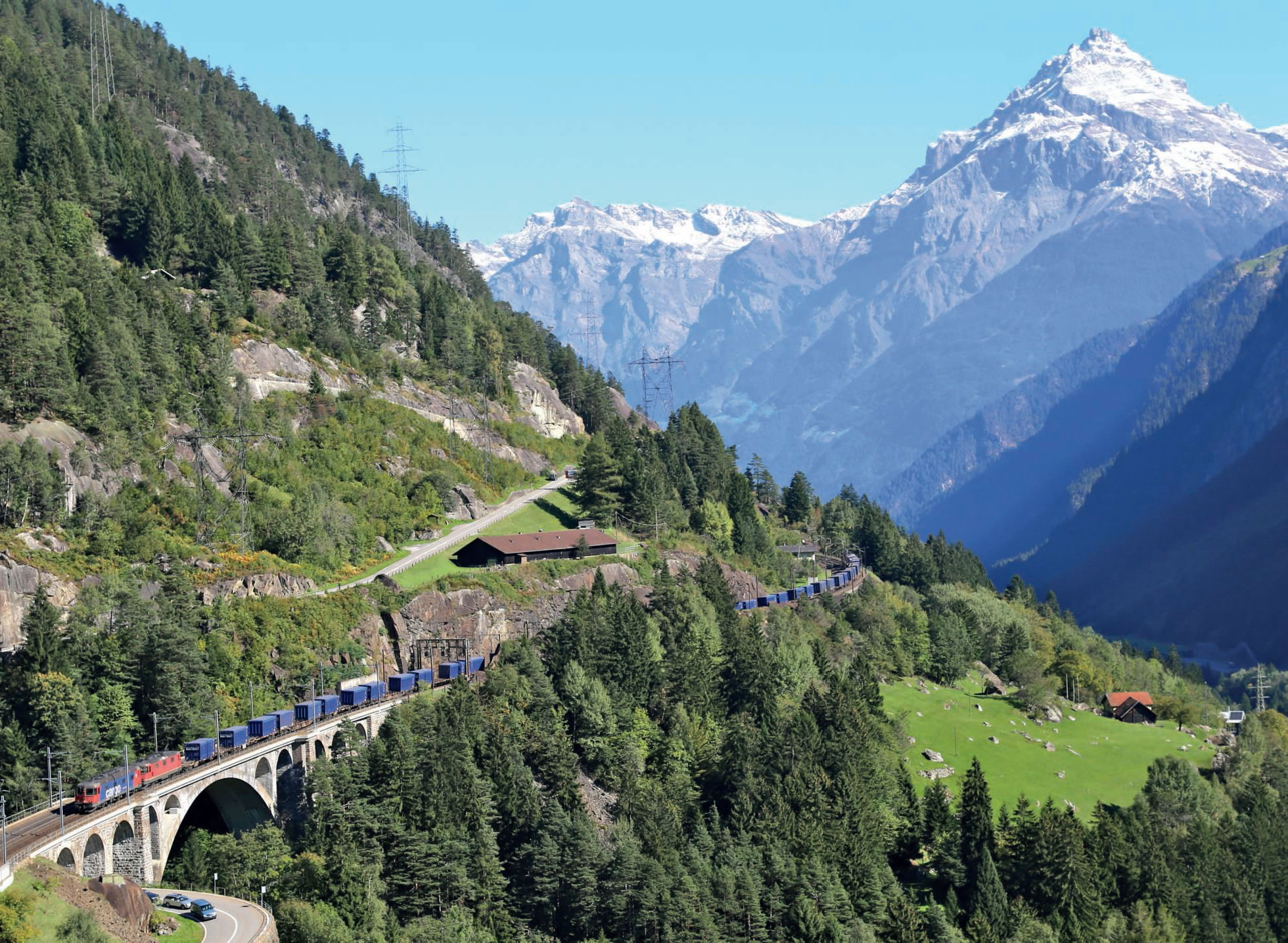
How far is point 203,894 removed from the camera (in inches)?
3339

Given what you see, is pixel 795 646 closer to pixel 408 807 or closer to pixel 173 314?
pixel 408 807

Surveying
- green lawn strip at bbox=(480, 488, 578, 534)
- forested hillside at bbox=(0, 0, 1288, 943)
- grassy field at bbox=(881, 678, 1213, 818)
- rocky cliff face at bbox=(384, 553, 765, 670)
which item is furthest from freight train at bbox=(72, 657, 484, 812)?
grassy field at bbox=(881, 678, 1213, 818)

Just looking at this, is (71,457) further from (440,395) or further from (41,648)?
(440,395)

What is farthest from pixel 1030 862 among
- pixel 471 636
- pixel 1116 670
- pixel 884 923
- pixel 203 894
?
pixel 1116 670

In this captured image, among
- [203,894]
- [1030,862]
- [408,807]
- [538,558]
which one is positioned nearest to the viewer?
[203,894]

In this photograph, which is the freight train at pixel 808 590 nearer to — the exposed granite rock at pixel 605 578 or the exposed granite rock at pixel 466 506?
the exposed granite rock at pixel 605 578

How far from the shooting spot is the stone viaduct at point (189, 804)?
80438 millimetres

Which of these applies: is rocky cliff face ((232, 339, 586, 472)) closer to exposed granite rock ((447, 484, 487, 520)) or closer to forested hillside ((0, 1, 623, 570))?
forested hillside ((0, 1, 623, 570))

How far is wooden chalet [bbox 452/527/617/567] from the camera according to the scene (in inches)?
5261

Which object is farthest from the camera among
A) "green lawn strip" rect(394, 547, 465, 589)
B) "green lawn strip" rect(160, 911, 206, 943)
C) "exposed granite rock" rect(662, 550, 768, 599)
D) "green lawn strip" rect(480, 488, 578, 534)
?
"exposed granite rock" rect(662, 550, 768, 599)

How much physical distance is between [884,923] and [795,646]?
4095 centimetres

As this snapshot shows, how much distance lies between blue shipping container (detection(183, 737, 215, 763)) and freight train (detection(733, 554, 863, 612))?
6350 centimetres

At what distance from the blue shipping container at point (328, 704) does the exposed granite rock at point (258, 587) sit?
11574 millimetres

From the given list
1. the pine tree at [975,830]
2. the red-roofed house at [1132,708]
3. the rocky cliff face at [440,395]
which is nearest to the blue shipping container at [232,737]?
the pine tree at [975,830]
